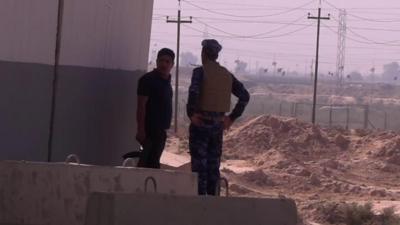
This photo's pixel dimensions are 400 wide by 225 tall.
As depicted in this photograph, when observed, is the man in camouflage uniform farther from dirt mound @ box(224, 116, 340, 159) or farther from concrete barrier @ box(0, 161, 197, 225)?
dirt mound @ box(224, 116, 340, 159)

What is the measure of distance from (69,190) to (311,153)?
98.1 ft

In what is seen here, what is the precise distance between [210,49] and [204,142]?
1.04 meters

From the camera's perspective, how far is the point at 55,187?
8969mm

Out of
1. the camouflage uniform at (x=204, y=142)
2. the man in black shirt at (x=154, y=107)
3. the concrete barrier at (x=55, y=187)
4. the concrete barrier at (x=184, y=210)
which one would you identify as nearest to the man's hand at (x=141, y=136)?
the man in black shirt at (x=154, y=107)

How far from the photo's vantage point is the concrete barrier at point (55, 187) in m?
8.94

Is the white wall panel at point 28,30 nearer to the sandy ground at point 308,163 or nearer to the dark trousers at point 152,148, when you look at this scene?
the dark trousers at point 152,148

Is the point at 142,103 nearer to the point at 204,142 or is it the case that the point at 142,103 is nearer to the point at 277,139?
the point at 204,142

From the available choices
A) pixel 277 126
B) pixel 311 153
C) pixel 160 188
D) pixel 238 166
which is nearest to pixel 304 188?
pixel 238 166

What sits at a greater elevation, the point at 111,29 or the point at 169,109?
the point at 111,29

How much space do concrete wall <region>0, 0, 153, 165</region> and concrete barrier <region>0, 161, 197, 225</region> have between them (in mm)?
2101

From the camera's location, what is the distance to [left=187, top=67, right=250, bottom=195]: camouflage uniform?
39.0ft

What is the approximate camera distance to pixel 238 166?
34500 mm

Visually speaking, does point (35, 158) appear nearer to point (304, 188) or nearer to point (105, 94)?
point (105, 94)

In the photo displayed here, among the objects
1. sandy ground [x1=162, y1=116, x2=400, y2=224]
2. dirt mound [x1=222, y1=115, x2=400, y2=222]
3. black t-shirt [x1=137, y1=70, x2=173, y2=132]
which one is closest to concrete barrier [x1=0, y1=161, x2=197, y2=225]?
black t-shirt [x1=137, y1=70, x2=173, y2=132]
